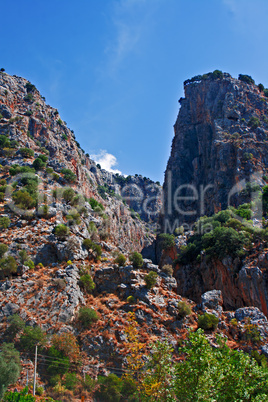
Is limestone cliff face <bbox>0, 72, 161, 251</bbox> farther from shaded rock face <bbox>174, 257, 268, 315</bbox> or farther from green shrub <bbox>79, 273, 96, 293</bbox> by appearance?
shaded rock face <bbox>174, 257, 268, 315</bbox>

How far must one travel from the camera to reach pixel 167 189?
96.6 m

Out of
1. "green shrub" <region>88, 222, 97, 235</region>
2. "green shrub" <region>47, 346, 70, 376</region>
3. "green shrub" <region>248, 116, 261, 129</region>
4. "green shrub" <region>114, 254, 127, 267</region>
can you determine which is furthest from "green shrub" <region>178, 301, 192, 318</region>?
"green shrub" <region>248, 116, 261, 129</region>

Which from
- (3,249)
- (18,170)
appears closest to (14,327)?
(3,249)

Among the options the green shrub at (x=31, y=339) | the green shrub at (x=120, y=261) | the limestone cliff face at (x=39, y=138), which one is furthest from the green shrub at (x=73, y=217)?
the green shrub at (x=31, y=339)

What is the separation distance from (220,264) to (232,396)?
3130 cm

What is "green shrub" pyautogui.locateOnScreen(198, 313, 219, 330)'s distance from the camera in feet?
96.3

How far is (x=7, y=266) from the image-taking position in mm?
31109

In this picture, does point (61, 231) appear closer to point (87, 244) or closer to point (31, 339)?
point (87, 244)

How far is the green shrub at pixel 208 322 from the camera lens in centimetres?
2934

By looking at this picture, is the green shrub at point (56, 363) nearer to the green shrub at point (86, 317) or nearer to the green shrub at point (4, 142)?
the green shrub at point (86, 317)

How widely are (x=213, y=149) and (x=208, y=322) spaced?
60364mm

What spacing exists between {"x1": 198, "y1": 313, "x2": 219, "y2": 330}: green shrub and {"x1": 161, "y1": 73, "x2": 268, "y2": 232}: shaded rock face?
4086cm

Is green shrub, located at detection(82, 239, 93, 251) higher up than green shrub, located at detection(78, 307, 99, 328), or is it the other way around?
green shrub, located at detection(82, 239, 93, 251)

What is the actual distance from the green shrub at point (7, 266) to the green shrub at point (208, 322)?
18915 millimetres
